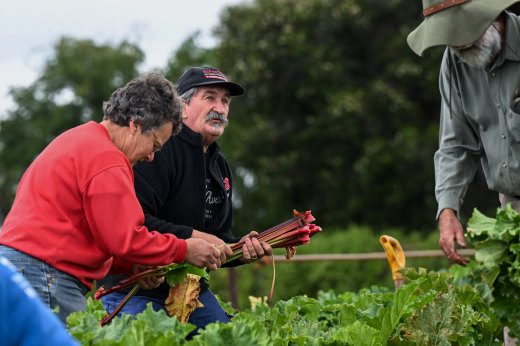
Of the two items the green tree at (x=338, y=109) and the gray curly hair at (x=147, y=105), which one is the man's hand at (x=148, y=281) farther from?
the green tree at (x=338, y=109)

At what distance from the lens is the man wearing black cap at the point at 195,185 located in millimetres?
4277

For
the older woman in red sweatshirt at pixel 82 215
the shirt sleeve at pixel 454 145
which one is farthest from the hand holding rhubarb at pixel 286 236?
the shirt sleeve at pixel 454 145

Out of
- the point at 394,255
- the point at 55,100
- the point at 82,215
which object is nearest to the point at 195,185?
the point at 82,215

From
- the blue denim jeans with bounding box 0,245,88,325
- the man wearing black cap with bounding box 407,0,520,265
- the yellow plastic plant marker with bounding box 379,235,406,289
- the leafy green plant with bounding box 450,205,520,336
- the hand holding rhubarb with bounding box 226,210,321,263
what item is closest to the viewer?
the leafy green plant with bounding box 450,205,520,336

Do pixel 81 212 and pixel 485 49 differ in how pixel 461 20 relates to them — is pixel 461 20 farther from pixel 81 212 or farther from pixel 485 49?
pixel 81 212

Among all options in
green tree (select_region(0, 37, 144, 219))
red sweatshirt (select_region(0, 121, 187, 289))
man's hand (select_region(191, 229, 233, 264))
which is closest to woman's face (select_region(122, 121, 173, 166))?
red sweatshirt (select_region(0, 121, 187, 289))

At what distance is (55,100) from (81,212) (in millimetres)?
33251

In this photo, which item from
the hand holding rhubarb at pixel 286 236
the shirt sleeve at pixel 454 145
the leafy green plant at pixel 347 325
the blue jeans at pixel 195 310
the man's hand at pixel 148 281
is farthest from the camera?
the shirt sleeve at pixel 454 145

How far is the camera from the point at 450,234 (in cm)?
467

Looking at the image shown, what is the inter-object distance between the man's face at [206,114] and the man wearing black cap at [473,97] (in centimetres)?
126

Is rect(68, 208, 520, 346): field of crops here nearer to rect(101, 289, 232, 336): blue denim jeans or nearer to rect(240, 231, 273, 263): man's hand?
rect(101, 289, 232, 336): blue denim jeans

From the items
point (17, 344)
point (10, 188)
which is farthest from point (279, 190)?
point (17, 344)

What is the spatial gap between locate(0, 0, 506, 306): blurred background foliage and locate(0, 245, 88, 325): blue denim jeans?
17.7 metres

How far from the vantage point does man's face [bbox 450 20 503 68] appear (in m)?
4.61
